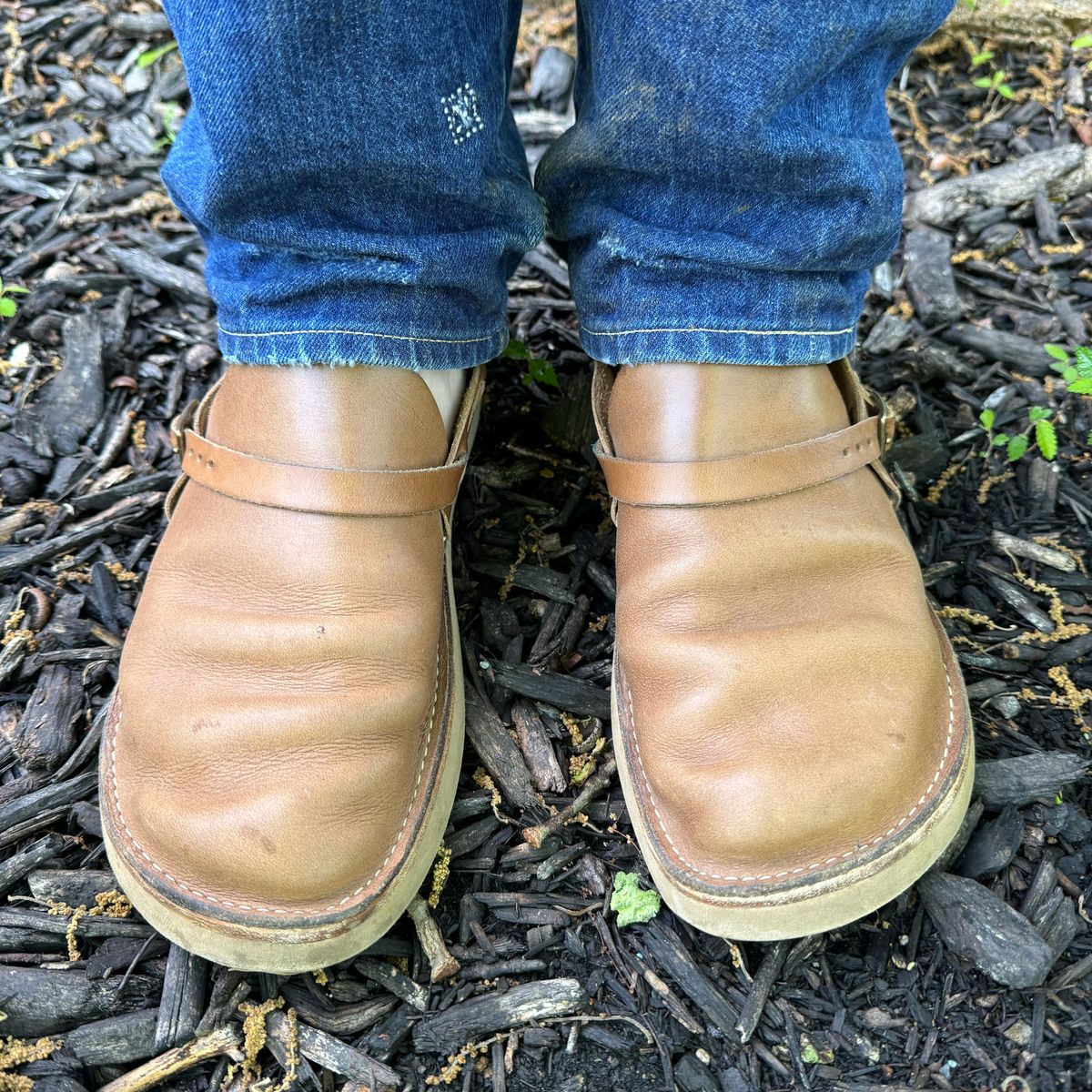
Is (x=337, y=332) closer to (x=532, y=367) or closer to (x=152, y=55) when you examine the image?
(x=532, y=367)

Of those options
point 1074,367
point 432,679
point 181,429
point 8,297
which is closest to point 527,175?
point 181,429

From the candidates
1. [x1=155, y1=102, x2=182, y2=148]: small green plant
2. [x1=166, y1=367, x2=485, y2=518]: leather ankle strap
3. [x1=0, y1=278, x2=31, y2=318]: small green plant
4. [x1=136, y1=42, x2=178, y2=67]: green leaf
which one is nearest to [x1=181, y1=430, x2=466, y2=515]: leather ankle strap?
[x1=166, y1=367, x2=485, y2=518]: leather ankle strap

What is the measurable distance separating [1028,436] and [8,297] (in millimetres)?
2225

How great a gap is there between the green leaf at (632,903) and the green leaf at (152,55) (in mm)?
2515

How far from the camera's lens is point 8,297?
2092mm

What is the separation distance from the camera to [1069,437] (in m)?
1.83

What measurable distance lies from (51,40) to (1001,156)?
8.52 ft

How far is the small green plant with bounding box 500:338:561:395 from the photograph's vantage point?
1.96 m

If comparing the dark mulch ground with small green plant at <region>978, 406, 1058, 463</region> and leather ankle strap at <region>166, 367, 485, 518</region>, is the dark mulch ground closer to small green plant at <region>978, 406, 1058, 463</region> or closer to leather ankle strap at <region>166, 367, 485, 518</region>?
small green plant at <region>978, 406, 1058, 463</region>

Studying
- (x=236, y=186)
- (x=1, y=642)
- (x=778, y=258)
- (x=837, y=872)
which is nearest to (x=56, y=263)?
(x=1, y=642)

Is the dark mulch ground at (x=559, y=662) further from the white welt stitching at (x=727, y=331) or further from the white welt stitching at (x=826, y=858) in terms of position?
the white welt stitching at (x=727, y=331)

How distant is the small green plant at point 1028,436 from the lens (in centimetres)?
173

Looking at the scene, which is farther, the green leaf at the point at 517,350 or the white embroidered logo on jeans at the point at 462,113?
the green leaf at the point at 517,350

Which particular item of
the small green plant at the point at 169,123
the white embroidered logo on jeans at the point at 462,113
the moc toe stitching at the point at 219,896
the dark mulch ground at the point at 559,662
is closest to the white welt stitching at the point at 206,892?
the moc toe stitching at the point at 219,896
